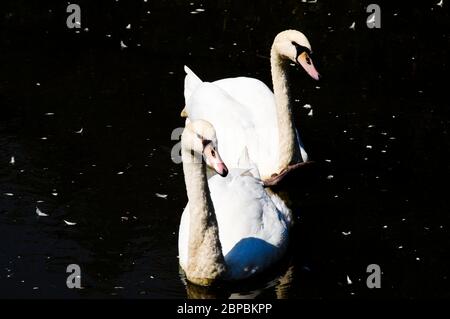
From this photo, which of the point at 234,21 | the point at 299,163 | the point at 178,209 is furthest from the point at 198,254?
the point at 234,21

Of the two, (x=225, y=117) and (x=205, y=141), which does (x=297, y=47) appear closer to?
(x=225, y=117)

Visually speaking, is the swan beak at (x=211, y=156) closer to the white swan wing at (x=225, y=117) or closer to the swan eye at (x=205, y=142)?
the swan eye at (x=205, y=142)

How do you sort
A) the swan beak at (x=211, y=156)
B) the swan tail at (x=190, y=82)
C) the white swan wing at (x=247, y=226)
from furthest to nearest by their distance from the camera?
1. the swan tail at (x=190, y=82)
2. the white swan wing at (x=247, y=226)
3. the swan beak at (x=211, y=156)

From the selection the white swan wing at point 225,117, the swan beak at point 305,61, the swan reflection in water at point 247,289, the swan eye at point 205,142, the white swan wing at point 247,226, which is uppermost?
the swan beak at point 305,61

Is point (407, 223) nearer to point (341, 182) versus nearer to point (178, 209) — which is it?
point (341, 182)

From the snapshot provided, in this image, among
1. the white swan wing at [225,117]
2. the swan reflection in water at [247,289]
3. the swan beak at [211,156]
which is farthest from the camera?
the white swan wing at [225,117]

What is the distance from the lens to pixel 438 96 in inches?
582

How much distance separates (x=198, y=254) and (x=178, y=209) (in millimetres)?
1608

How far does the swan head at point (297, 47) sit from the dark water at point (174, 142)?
1434 mm

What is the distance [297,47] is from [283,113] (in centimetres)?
84

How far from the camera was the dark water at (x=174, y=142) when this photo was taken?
10.6 m

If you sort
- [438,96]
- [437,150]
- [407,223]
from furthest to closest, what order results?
[438,96]
[437,150]
[407,223]

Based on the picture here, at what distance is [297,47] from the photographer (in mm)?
12133

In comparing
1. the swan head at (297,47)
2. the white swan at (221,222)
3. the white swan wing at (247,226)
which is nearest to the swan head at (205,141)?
the white swan at (221,222)
